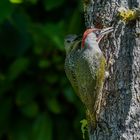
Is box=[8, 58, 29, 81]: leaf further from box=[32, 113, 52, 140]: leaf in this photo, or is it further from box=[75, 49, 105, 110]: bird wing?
box=[75, 49, 105, 110]: bird wing

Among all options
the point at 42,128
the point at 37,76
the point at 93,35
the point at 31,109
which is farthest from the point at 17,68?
the point at 93,35

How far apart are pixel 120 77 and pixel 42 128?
3.47 metres

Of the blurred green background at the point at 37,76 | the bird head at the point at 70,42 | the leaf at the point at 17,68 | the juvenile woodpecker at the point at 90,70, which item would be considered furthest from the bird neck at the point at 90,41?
the leaf at the point at 17,68

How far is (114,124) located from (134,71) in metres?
0.30

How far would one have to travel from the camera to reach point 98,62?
177 inches

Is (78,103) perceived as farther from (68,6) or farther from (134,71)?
(134,71)

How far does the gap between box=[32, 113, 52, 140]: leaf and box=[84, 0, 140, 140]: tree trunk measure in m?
3.17

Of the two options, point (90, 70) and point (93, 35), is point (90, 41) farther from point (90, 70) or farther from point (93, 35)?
point (90, 70)

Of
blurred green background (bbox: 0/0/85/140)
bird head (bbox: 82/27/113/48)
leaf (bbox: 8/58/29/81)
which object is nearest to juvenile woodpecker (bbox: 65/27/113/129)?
bird head (bbox: 82/27/113/48)

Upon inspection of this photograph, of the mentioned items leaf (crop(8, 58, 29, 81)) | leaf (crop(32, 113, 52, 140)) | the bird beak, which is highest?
the bird beak

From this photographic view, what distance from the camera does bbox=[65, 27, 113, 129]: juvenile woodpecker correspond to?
14.8ft

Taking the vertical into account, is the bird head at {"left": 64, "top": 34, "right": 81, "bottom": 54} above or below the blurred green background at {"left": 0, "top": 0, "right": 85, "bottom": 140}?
above

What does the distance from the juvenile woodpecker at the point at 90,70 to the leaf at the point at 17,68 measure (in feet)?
11.1

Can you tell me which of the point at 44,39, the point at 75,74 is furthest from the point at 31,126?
the point at 75,74
